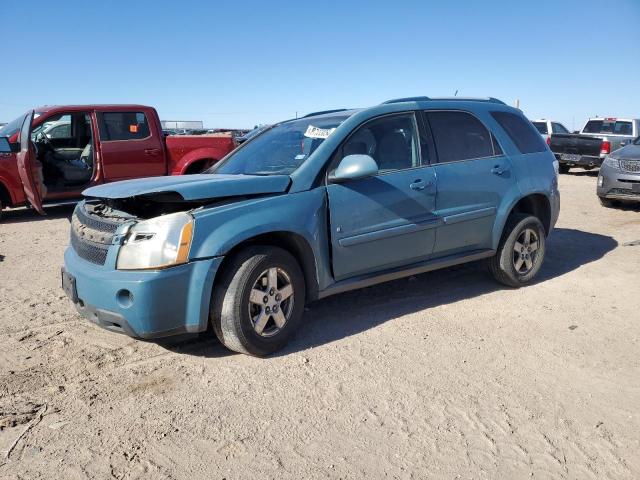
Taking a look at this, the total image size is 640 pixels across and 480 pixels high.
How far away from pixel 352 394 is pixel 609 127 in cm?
1767

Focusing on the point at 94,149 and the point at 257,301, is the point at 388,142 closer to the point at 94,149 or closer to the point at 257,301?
the point at 257,301

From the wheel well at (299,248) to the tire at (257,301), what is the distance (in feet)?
0.28

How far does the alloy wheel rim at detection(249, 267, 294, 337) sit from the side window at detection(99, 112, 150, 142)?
6983mm

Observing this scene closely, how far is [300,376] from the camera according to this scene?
3482 millimetres

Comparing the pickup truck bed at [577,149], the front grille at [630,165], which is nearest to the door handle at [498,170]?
the front grille at [630,165]

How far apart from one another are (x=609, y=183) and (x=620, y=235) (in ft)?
8.35

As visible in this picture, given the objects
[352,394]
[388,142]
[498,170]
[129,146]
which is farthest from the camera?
[129,146]

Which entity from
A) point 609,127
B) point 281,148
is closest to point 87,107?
point 281,148

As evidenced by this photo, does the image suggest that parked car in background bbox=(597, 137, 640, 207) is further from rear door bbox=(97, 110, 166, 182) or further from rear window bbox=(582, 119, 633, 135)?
rear door bbox=(97, 110, 166, 182)

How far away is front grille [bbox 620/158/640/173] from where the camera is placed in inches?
387

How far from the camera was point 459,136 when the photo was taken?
4.90 metres

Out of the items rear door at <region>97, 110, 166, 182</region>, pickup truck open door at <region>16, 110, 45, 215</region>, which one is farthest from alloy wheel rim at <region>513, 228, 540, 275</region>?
pickup truck open door at <region>16, 110, 45, 215</region>

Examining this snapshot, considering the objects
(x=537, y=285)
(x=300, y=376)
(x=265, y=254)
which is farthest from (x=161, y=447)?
(x=537, y=285)

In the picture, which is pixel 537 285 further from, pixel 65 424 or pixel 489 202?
pixel 65 424
